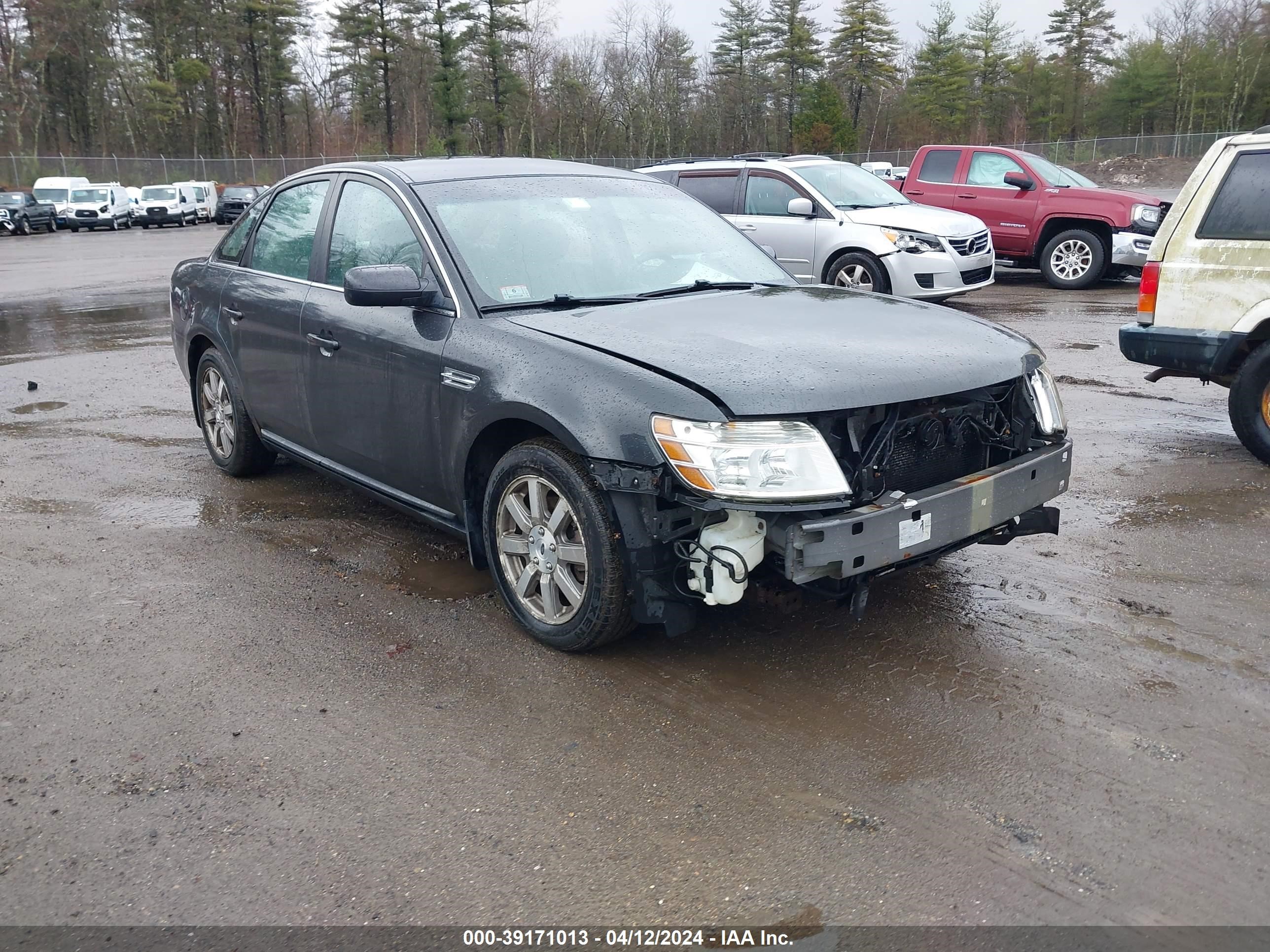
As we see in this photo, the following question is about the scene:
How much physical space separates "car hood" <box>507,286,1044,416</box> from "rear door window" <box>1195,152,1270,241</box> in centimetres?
262

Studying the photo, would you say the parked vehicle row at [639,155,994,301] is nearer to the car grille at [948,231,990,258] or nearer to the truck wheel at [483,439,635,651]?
the car grille at [948,231,990,258]

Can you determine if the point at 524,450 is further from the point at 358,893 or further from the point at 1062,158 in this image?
the point at 1062,158

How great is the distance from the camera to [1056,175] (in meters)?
15.1

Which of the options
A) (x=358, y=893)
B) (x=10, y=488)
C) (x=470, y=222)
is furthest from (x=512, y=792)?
(x=10, y=488)

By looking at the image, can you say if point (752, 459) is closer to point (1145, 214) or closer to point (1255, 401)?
point (1255, 401)

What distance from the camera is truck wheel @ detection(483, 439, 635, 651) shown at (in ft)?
12.1

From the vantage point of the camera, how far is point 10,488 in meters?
6.19

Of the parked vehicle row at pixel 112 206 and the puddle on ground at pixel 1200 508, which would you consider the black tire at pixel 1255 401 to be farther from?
the parked vehicle row at pixel 112 206

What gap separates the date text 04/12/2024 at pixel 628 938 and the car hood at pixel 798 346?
152 centimetres

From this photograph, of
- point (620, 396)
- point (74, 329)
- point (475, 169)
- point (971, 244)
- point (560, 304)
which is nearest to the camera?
point (620, 396)

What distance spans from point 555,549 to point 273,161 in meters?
61.6

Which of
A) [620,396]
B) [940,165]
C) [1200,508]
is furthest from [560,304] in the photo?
[940,165]

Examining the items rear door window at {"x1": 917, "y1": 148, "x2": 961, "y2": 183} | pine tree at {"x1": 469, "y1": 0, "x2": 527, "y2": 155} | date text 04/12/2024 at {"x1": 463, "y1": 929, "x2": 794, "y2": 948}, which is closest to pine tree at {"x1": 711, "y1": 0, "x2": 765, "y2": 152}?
pine tree at {"x1": 469, "y1": 0, "x2": 527, "y2": 155}

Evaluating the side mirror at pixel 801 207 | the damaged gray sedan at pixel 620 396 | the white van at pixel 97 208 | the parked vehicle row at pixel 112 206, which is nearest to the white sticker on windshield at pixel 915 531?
the damaged gray sedan at pixel 620 396
